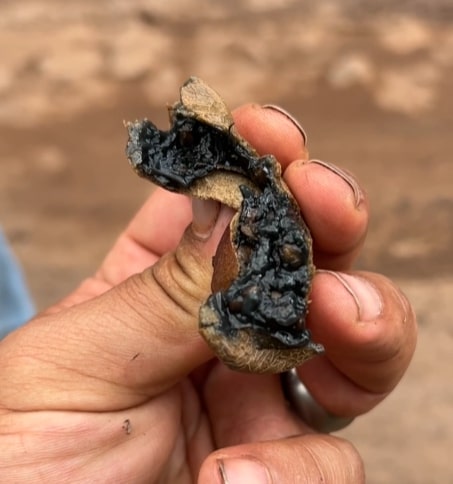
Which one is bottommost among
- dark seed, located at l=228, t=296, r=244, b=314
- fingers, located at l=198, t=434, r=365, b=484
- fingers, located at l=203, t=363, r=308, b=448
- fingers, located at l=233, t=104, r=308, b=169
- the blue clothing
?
the blue clothing

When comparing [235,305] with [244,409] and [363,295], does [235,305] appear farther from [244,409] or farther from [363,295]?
[244,409]

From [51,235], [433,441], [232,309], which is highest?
[232,309]

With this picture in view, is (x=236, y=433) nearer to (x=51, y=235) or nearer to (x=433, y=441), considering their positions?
(x=433, y=441)

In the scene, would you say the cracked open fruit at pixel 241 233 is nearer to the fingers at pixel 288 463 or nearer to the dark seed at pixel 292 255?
the dark seed at pixel 292 255

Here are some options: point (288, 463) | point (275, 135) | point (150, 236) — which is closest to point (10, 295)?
point (150, 236)

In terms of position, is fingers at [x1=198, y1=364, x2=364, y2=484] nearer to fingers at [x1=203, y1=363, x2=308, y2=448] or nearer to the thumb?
fingers at [x1=203, y1=363, x2=308, y2=448]

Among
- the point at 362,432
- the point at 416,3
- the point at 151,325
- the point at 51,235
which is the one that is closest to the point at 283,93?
the point at 416,3

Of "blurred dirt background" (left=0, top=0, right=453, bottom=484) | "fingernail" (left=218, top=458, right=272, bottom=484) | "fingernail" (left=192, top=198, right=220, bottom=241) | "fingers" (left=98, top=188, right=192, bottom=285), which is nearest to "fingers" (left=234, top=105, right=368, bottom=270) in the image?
"fingernail" (left=192, top=198, right=220, bottom=241)
